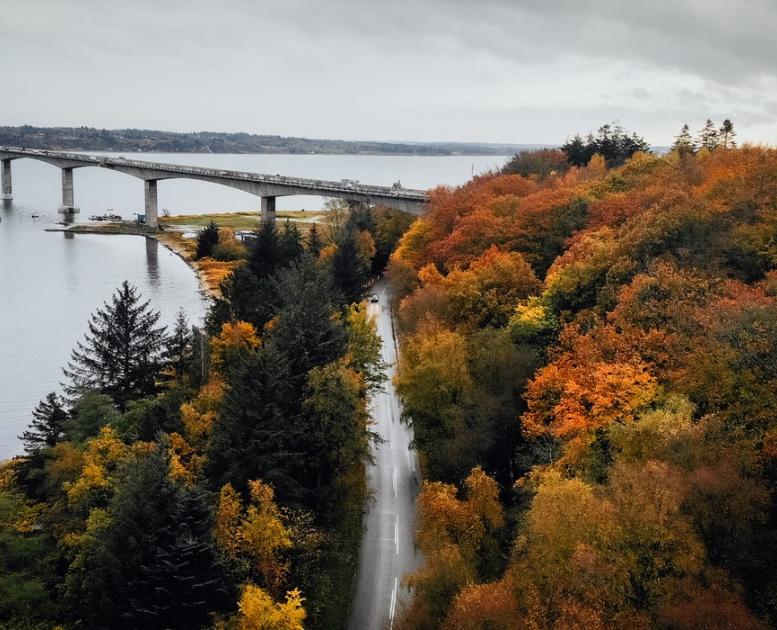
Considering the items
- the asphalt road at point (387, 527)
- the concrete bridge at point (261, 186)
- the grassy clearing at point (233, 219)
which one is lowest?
the asphalt road at point (387, 527)

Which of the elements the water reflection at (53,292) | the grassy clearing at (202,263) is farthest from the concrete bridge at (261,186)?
the water reflection at (53,292)

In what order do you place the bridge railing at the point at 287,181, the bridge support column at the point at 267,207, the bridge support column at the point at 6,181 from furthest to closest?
the bridge support column at the point at 6,181
the bridge support column at the point at 267,207
the bridge railing at the point at 287,181

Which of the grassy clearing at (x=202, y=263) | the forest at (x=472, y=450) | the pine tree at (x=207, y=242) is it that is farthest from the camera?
the pine tree at (x=207, y=242)

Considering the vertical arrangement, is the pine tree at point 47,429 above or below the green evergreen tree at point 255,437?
below

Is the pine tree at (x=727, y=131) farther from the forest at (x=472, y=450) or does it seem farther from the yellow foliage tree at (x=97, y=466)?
the yellow foliage tree at (x=97, y=466)

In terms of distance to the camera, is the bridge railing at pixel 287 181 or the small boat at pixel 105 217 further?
the small boat at pixel 105 217

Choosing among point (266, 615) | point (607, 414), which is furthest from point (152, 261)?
point (266, 615)

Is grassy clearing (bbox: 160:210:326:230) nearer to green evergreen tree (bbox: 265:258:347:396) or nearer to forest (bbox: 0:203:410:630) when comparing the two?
forest (bbox: 0:203:410:630)

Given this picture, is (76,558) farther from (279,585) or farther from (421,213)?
(421,213)
